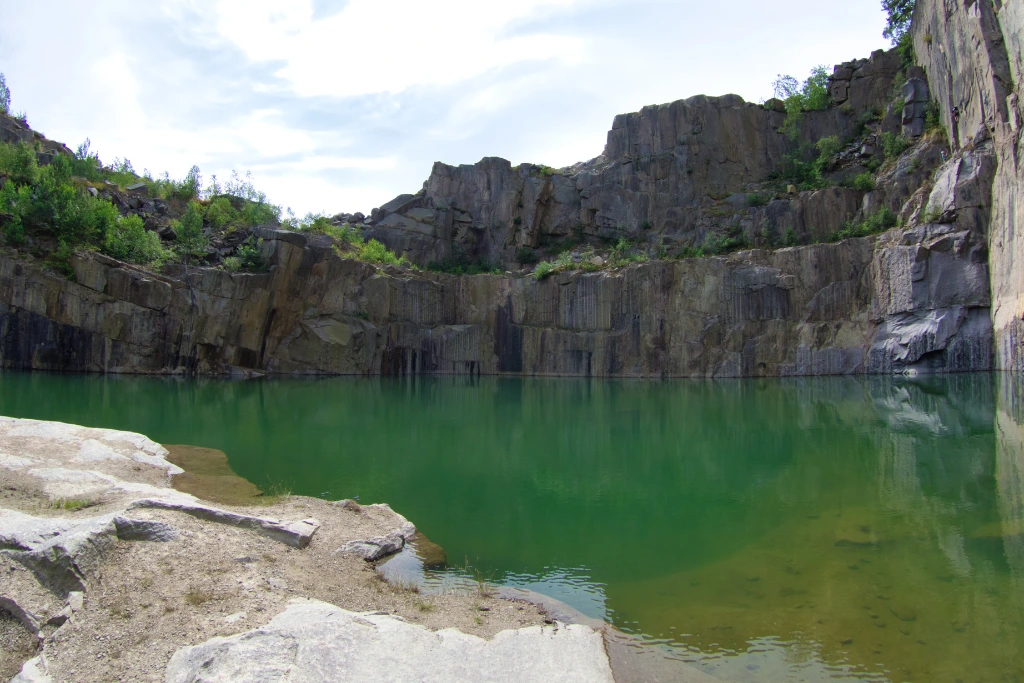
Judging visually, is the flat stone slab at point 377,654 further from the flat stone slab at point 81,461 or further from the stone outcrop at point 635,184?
the stone outcrop at point 635,184

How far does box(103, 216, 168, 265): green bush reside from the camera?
40906mm

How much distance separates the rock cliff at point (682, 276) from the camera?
3575 centimetres

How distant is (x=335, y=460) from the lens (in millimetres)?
16422

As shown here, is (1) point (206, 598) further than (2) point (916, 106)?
No

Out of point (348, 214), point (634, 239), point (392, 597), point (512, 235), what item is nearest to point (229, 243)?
point (348, 214)

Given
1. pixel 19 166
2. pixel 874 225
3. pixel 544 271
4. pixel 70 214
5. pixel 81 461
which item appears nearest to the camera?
pixel 81 461

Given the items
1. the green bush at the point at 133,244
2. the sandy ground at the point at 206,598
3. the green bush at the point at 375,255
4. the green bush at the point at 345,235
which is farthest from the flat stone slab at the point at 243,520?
the green bush at the point at 345,235

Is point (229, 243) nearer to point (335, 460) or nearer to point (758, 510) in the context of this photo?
point (335, 460)

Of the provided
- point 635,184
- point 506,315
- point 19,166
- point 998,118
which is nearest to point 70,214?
point 19,166

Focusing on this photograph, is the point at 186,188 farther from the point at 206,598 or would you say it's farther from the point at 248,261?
the point at 206,598

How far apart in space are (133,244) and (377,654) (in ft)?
139

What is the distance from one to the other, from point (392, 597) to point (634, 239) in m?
50.6

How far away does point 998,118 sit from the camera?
33344mm

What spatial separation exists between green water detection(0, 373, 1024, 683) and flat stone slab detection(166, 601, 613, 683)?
1189mm
